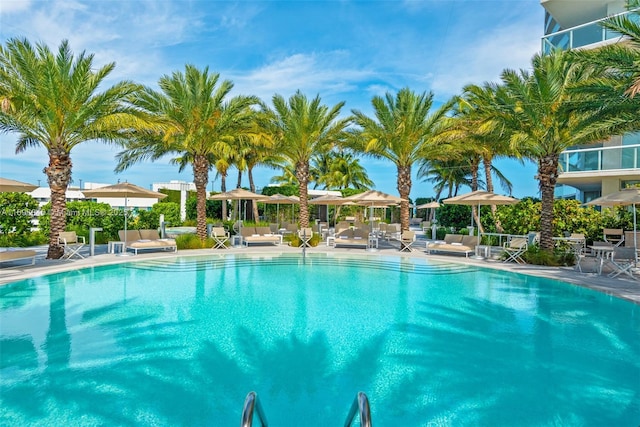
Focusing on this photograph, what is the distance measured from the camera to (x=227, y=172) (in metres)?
29.8

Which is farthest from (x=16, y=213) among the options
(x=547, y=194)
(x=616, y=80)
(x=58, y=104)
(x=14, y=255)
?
(x=616, y=80)

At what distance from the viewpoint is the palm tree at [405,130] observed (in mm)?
17672

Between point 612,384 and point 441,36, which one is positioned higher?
point 441,36

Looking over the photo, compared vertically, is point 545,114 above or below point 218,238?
above

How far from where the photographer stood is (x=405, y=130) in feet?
58.1

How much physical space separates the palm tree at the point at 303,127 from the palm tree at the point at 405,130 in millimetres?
1397

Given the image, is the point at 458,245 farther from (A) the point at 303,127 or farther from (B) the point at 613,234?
(A) the point at 303,127

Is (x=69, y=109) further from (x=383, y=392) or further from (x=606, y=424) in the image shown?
(x=606, y=424)

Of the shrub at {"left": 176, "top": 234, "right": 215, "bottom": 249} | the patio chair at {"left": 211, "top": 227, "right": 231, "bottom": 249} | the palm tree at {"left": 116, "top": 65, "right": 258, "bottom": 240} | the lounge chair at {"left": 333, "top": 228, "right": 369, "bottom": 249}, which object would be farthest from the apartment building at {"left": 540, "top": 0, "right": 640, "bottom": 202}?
the shrub at {"left": 176, "top": 234, "right": 215, "bottom": 249}

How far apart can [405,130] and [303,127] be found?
4877 mm

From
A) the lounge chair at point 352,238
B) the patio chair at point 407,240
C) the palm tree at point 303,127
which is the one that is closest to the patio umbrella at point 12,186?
the palm tree at point 303,127

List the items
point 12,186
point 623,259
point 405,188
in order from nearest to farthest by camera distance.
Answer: point 623,259 < point 12,186 < point 405,188

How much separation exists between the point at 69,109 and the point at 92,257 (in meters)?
5.20

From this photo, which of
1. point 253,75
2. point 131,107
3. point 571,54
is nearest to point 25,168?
point 131,107
